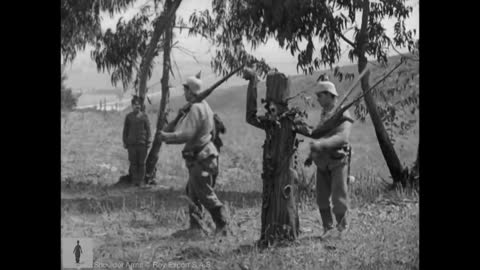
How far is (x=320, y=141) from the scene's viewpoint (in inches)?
238

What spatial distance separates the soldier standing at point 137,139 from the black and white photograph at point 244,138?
13 mm

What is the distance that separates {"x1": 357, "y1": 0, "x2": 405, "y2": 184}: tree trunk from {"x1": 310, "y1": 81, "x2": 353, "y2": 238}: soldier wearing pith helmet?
32cm

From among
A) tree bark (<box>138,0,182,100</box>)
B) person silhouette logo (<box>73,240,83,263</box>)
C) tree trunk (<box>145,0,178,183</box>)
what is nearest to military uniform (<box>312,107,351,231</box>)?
tree trunk (<box>145,0,178,183</box>)

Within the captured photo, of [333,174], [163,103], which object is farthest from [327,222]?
[163,103]

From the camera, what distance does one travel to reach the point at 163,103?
6.37 meters

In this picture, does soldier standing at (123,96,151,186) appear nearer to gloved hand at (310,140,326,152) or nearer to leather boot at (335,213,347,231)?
gloved hand at (310,140,326,152)

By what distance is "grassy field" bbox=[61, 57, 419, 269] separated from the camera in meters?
5.98

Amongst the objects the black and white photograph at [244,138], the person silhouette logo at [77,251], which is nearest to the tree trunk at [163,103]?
the black and white photograph at [244,138]

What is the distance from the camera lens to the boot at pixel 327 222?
609cm

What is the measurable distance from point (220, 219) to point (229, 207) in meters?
0.12
